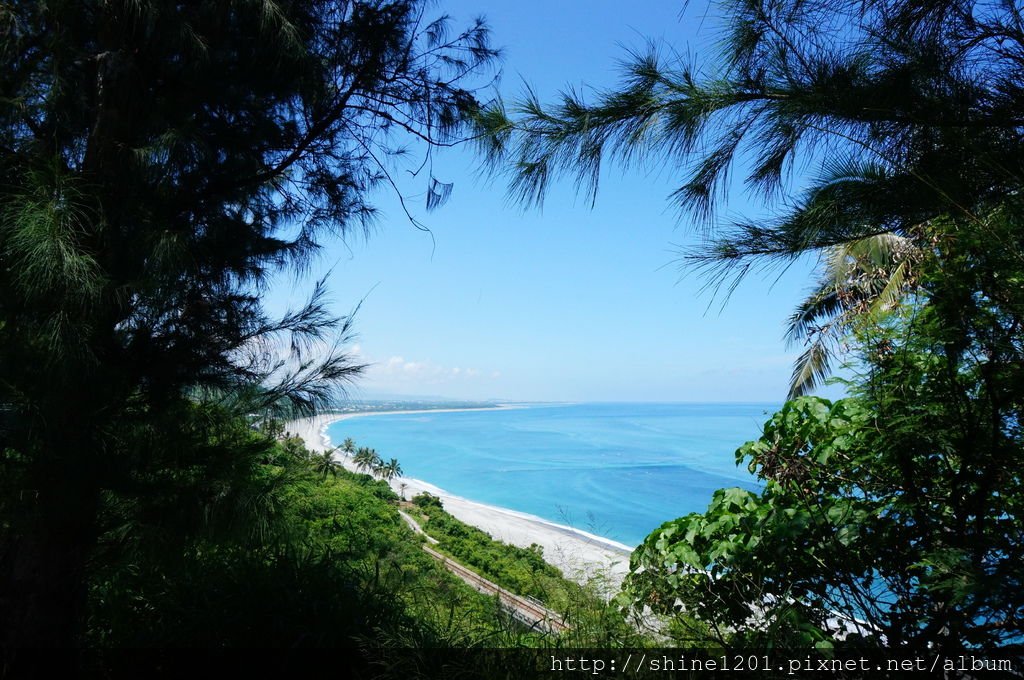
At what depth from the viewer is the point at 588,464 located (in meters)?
42.3

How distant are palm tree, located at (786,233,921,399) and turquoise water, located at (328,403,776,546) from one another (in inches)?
157

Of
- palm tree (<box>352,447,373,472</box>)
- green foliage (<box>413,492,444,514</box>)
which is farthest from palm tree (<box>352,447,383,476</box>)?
green foliage (<box>413,492,444,514</box>)

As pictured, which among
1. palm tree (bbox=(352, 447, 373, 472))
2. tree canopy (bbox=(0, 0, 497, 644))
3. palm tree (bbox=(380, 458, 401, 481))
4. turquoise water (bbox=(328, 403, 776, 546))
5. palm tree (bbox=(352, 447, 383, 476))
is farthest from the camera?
palm tree (bbox=(380, 458, 401, 481))

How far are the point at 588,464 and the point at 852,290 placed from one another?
40594 mm

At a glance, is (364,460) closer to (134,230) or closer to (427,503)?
(427,503)

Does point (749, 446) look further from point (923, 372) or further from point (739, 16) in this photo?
point (739, 16)

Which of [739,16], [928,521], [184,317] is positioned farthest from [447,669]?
[739,16]

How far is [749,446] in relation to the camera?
1.73 metres

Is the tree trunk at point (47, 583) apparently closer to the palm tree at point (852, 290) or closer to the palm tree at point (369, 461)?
the palm tree at point (852, 290)

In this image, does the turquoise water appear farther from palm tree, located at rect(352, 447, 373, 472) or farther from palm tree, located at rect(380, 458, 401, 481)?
palm tree, located at rect(352, 447, 373, 472)

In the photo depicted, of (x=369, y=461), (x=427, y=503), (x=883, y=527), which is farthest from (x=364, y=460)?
(x=883, y=527)

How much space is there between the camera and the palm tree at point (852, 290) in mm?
1669

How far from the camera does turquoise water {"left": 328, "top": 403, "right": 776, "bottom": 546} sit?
27.3 meters

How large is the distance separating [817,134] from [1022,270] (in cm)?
53
